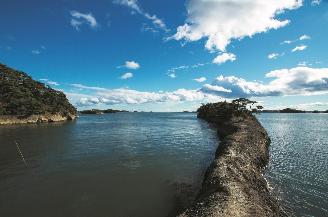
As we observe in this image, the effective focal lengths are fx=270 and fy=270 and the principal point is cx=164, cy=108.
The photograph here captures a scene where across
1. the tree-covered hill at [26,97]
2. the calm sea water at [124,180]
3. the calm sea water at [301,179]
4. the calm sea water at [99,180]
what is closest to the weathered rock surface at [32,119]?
the tree-covered hill at [26,97]

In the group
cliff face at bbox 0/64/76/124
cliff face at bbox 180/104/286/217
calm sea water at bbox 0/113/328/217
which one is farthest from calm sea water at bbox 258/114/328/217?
cliff face at bbox 0/64/76/124

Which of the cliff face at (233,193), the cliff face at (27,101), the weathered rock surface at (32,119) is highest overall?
the cliff face at (27,101)

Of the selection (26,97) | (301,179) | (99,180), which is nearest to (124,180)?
(99,180)

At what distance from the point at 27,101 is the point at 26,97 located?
14.1 ft

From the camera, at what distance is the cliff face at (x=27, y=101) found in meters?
93.6

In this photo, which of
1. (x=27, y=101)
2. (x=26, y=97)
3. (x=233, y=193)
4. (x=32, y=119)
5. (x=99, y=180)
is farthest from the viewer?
(x=26, y=97)

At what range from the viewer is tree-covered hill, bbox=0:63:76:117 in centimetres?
9481

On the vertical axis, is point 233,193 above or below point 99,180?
above

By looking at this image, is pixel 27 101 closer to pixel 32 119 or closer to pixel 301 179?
pixel 32 119

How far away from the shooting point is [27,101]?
99.2 metres

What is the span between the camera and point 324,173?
2491 centimetres

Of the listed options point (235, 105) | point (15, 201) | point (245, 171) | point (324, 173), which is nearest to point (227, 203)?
point (245, 171)

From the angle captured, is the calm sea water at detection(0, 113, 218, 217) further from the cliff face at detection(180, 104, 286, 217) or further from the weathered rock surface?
the weathered rock surface

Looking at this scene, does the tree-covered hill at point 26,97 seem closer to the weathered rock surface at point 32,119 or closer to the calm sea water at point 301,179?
the weathered rock surface at point 32,119
